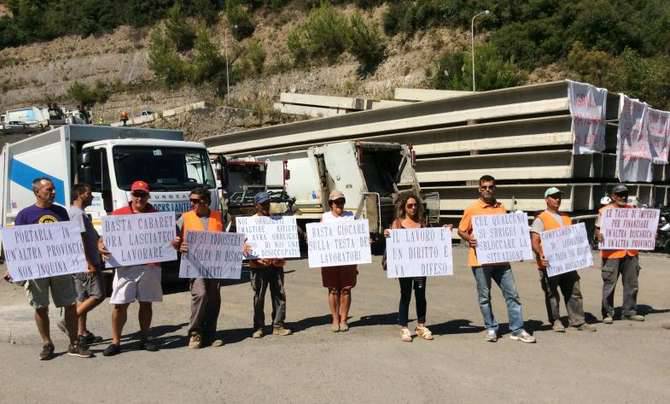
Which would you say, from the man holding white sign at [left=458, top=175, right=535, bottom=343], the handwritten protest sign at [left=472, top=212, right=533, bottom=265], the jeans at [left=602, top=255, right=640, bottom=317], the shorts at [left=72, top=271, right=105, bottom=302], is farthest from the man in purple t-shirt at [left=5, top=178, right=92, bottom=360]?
the jeans at [left=602, top=255, right=640, bottom=317]

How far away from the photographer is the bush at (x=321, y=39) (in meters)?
57.0

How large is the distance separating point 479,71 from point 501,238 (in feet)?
119

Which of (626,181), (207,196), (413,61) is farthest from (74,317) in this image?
(413,61)

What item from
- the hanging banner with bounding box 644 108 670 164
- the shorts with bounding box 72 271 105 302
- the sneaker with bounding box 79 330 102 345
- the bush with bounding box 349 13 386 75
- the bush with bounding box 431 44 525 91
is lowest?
the sneaker with bounding box 79 330 102 345

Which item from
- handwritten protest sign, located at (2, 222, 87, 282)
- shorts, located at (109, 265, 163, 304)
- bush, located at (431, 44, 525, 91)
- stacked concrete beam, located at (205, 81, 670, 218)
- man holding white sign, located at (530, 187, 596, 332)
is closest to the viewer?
handwritten protest sign, located at (2, 222, 87, 282)

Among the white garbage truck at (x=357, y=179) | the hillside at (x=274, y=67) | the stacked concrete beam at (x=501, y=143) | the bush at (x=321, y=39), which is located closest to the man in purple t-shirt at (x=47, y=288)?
the white garbage truck at (x=357, y=179)

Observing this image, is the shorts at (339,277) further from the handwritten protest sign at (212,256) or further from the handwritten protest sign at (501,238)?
the handwritten protest sign at (501,238)

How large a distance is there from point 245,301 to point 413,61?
44.9 meters

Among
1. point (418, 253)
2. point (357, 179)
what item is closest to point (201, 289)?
point (418, 253)

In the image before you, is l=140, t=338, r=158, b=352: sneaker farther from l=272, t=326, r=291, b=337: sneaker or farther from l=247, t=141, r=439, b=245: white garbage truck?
l=247, t=141, r=439, b=245: white garbage truck

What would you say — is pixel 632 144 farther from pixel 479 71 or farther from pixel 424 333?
pixel 479 71

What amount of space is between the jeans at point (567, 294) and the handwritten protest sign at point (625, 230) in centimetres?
85

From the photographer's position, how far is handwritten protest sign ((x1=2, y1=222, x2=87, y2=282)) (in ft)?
19.1

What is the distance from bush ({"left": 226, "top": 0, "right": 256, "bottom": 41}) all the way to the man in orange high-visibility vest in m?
69.9
